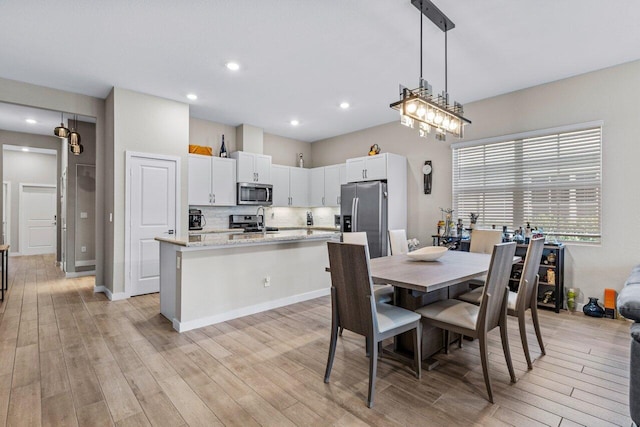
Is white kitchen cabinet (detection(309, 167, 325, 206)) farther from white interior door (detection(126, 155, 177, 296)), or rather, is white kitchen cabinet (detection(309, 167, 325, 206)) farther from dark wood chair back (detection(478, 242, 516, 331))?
dark wood chair back (detection(478, 242, 516, 331))

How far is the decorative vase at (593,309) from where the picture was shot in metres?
3.60

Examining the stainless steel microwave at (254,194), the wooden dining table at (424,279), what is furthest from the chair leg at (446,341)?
the stainless steel microwave at (254,194)

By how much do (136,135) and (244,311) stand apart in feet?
9.70

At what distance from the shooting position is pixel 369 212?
542 centimetres

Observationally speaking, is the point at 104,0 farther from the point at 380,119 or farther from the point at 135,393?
the point at 380,119

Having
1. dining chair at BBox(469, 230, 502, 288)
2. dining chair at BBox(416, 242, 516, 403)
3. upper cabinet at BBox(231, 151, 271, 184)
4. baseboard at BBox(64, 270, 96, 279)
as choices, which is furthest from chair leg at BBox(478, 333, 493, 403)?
baseboard at BBox(64, 270, 96, 279)

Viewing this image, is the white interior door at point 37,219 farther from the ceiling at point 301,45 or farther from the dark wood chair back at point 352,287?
the dark wood chair back at point 352,287

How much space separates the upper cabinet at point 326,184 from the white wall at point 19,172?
6818 mm

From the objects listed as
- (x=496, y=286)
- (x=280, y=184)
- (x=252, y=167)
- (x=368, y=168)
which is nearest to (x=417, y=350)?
(x=496, y=286)

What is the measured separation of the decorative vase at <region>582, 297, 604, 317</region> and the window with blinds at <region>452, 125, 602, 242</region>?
0.72 meters

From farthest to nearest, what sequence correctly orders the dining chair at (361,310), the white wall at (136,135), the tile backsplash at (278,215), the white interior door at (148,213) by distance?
the tile backsplash at (278,215), the white interior door at (148,213), the white wall at (136,135), the dining chair at (361,310)

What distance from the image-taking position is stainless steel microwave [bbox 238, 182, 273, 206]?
5.98 metres

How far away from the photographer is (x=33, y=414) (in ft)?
6.15

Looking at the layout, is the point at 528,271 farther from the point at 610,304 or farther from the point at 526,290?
the point at 610,304
